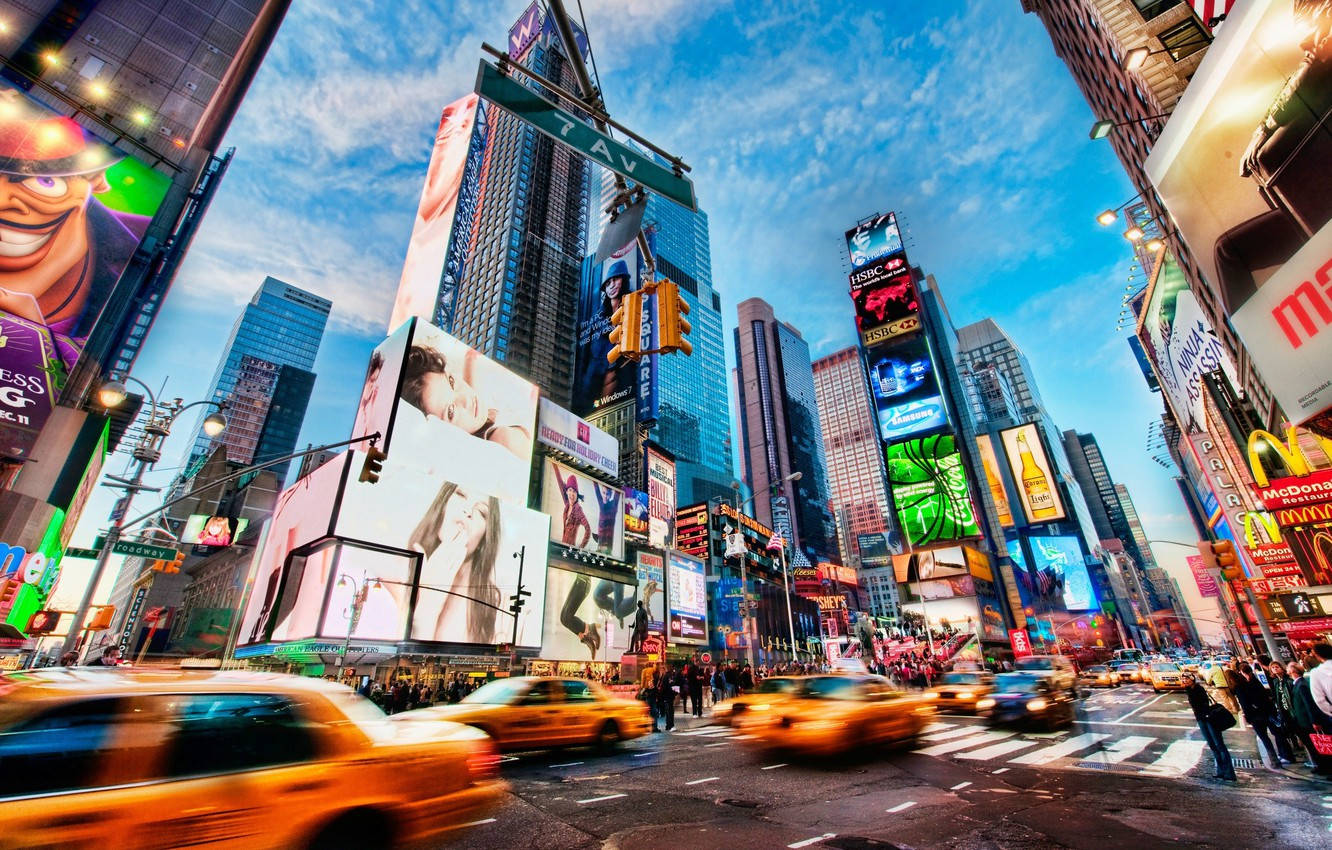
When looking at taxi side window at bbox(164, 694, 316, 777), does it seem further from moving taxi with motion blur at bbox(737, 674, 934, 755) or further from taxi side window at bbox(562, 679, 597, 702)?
moving taxi with motion blur at bbox(737, 674, 934, 755)

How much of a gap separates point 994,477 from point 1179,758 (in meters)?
83.6

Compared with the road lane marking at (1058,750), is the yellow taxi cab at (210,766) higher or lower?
higher

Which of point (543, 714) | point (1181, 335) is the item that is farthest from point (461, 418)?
point (1181, 335)

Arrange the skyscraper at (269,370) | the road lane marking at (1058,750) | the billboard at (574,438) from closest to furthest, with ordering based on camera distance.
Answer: the road lane marking at (1058,750) < the billboard at (574,438) < the skyscraper at (269,370)

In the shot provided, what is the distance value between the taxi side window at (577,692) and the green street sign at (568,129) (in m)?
9.47

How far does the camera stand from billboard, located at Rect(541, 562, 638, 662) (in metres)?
51.3

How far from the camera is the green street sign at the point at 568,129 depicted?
5875 mm

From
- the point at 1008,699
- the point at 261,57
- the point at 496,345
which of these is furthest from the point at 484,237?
the point at 1008,699

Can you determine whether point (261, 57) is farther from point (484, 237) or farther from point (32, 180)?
point (484, 237)

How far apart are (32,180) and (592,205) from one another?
13205 cm

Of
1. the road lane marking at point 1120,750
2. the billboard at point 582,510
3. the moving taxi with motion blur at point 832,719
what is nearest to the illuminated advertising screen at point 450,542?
the billboard at point 582,510

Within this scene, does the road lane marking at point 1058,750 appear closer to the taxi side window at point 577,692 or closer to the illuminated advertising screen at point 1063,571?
the taxi side window at point 577,692

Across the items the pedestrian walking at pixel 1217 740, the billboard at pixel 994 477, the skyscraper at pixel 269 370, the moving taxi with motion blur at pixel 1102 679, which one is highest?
the skyscraper at pixel 269 370

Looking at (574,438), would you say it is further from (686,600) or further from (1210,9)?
(1210,9)
